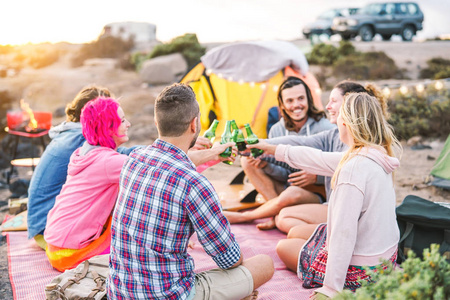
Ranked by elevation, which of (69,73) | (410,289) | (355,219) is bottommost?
(69,73)

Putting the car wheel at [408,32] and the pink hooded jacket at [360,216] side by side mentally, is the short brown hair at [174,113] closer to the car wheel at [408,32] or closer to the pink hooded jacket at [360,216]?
the pink hooded jacket at [360,216]

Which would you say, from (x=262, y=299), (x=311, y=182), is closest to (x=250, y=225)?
(x=311, y=182)

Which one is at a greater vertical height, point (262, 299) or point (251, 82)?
point (251, 82)

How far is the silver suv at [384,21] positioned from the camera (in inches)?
793

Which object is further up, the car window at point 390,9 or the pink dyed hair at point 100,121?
the car window at point 390,9

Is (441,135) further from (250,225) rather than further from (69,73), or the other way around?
(69,73)

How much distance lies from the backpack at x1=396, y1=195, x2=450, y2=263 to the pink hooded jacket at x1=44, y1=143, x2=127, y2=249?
7.60ft

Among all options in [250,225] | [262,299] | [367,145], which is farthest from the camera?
[250,225]

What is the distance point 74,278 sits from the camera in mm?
2754

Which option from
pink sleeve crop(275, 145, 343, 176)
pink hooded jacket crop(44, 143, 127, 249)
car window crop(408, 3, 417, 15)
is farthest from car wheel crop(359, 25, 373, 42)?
pink hooded jacket crop(44, 143, 127, 249)

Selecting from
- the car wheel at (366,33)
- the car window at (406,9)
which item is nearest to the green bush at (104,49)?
the car wheel at (366,33)

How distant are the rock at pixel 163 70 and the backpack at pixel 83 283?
55.1 feet

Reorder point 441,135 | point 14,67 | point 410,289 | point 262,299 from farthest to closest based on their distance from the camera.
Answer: point 14,67 → point 441,135 → point 262,299 → point 410,289

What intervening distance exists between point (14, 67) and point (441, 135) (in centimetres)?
2317
